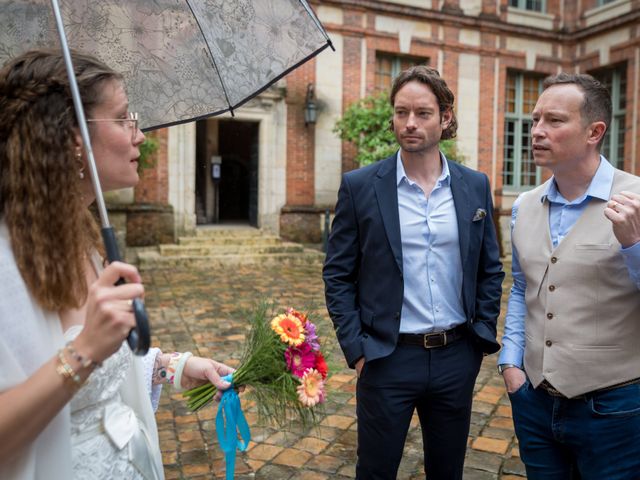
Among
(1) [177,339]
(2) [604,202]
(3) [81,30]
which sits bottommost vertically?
(1) [177,339]

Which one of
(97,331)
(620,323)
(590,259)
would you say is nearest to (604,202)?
(590,259)

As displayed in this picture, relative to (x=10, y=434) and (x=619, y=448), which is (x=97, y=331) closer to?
(x=10, y=434)

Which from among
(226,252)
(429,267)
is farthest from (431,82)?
(226,252)

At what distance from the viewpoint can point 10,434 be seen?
1.16 metres

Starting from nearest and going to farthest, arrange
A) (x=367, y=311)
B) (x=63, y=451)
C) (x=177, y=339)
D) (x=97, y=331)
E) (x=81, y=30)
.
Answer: (x=97, y=331), (x=63, y=451), (x=81, y=30), (x=367, y=311), (x=177, y=339)

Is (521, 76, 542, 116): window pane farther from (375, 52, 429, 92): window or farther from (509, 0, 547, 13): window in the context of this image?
(375, 52, 429, 92): window

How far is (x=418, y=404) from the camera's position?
2.42 meters

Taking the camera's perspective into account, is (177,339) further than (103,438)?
Yes

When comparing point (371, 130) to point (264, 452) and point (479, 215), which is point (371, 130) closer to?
point (264, 452)

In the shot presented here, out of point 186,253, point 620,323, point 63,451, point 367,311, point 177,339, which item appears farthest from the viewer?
point 186,253

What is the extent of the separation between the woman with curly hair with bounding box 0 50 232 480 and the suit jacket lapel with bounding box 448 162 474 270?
1352 mm

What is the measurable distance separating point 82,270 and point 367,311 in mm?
1270

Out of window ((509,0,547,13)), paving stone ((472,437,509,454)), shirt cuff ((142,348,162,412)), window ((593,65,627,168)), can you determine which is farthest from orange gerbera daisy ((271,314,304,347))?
window ((509,0,547,13))

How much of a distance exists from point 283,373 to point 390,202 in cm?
92
